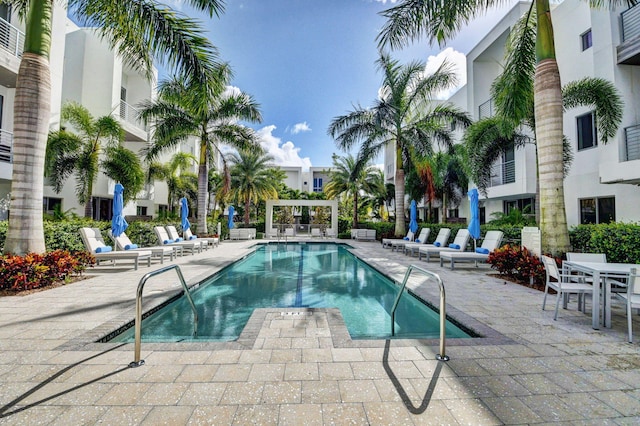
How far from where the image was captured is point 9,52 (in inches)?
419

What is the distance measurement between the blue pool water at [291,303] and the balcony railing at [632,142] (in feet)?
32.6

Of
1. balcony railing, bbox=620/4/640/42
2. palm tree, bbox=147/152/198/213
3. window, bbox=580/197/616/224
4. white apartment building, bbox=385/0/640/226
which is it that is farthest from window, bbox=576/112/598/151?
palm tree, bbox=147/152/198/213

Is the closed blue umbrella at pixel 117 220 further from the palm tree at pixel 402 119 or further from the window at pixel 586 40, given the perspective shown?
the window at pixel 586 40

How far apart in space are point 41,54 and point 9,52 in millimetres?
6787

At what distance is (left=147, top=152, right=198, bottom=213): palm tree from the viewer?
21.2m

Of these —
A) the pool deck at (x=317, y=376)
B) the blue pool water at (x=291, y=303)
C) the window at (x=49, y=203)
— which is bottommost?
the blue pool water at (x=291, y=303)

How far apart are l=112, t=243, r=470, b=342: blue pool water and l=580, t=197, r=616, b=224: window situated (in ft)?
32.4

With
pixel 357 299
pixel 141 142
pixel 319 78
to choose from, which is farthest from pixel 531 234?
pixel 141 142

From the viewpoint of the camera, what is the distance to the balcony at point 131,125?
1786 centimetres

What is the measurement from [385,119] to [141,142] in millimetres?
16407

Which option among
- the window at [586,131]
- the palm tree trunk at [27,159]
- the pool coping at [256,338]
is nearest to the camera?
the pool coping at [256,338]

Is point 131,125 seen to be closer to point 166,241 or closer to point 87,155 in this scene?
point 87,155

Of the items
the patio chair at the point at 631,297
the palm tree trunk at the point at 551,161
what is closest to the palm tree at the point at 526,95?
the palm tree trunk at the point at 551,161

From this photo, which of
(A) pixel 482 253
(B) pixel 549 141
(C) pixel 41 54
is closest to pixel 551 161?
(B) pixel 549 141
